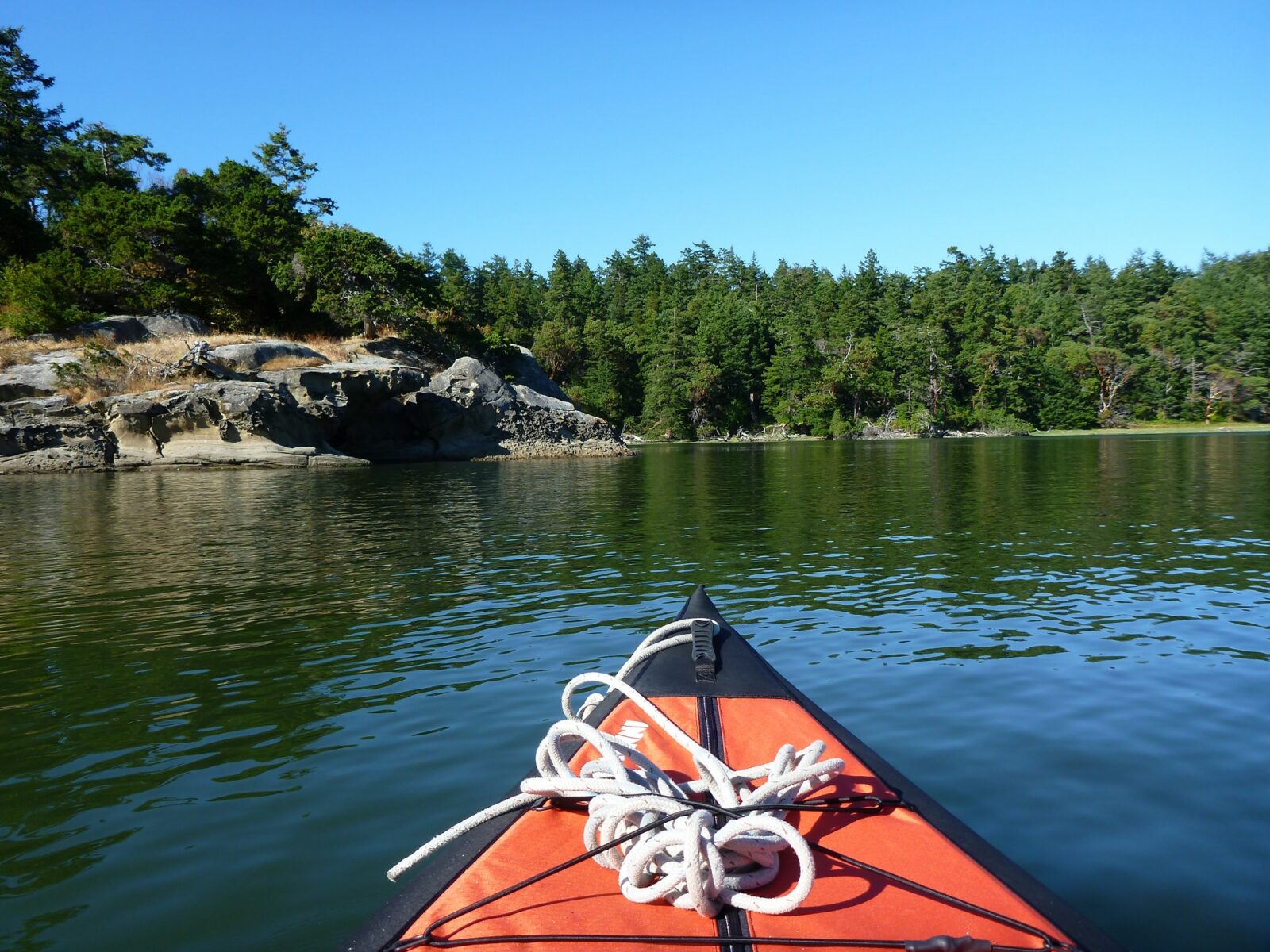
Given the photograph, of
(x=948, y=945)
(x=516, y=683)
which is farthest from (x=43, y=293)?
(x=948, y=945)

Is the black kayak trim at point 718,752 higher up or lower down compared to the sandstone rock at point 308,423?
lower down

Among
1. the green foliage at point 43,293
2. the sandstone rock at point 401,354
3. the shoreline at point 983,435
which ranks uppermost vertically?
the green foliage at point 43,293

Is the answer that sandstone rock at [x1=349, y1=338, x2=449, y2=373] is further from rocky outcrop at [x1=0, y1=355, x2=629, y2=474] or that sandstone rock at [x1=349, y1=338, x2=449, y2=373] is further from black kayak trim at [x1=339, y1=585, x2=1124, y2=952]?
black kayak trim at [x1=339, y1=585, x2=1124, y2=952]

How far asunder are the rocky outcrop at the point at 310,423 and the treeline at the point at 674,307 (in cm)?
526

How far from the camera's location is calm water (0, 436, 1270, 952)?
3709mm

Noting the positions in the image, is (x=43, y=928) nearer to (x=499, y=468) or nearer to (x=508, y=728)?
(x=508, y=728)

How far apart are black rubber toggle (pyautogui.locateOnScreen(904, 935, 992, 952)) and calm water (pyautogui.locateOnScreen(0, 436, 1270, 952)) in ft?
5.01

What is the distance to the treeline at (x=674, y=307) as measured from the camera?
123ft

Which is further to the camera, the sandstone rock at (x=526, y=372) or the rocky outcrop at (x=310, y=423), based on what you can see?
the sandstone rock at (x=526, y=372)

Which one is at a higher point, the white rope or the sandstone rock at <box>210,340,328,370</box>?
the sandstone rock at <box>210,340,328,370</box>

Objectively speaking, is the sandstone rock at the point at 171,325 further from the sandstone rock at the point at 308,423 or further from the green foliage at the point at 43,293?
the sandstone rock at the point at 308,423

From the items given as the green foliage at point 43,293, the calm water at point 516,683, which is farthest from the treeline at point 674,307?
the calm water at point 516,683

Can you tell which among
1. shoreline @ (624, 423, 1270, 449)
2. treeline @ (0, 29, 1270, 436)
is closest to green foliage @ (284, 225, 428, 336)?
treeline @ (0, 29, 1270, 436)

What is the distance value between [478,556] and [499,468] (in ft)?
67.9
